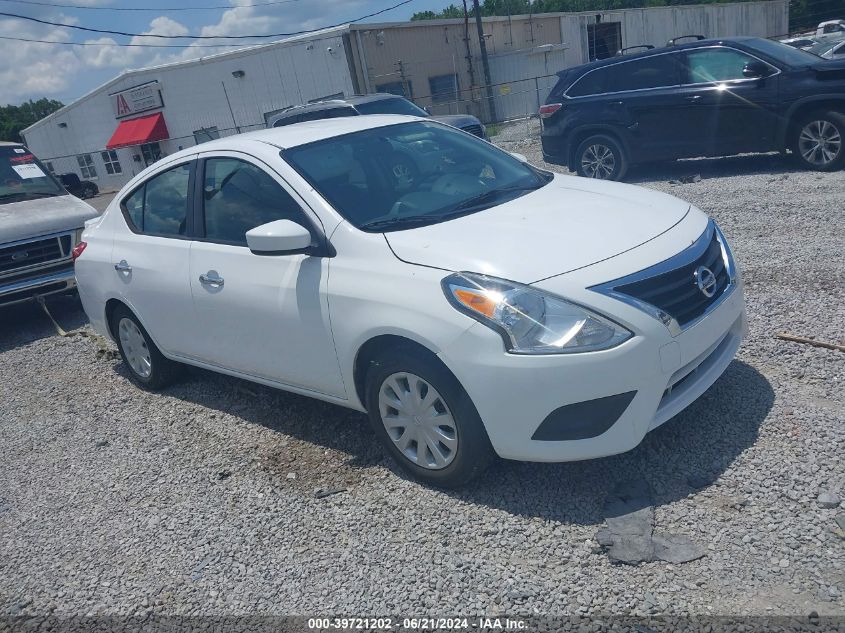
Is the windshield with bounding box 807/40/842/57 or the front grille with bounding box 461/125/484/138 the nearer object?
the front grille with bounding box 461/125/484/138

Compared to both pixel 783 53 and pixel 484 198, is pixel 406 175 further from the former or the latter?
pixel 783 53

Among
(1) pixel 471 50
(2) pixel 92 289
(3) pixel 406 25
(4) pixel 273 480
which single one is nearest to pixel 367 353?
(4) pixel 273 480

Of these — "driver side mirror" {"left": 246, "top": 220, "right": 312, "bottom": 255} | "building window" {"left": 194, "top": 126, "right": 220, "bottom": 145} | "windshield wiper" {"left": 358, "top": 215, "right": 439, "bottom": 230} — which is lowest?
"building window" {"left": 194, "top": 126, "right": 220, "bottom": 145}

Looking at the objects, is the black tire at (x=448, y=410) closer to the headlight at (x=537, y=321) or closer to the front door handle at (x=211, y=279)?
the headlight at (x=537, y=321)

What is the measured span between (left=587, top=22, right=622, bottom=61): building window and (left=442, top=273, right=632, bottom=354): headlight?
1659 inches

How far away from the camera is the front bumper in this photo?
3.16 metres

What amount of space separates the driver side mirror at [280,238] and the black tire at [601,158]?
7.82m

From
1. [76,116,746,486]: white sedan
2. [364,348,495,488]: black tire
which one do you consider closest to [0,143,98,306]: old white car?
[76,116,746,486]: white sedan

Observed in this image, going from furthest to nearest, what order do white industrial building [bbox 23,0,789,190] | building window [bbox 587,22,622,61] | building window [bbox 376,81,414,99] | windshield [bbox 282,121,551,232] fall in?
1. building window [bbox 587,22,622,61]
2. building window [bbox 376,81,414,99]
3. white industrial building [bbox 23,0,789,190]
4. windshield [bbox 282,121,551,232]

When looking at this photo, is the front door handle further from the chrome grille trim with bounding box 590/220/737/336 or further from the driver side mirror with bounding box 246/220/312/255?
the chrome grille trim with bounding box 590/220/737/336

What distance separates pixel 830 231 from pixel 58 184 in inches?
338

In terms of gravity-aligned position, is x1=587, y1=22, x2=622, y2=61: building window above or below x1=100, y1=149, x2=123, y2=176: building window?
above

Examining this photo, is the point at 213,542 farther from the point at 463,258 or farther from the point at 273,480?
the point at 463,258

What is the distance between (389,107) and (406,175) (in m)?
11.2
